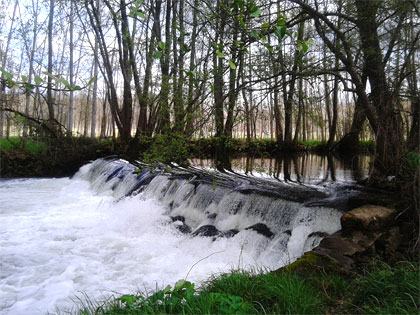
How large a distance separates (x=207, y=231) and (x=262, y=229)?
0.95 metres

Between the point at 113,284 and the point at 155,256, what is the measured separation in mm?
1000

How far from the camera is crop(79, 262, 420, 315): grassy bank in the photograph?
2.39 meters

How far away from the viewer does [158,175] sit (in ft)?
26.9

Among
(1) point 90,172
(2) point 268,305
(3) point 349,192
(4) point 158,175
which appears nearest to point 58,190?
(1) point 90,172

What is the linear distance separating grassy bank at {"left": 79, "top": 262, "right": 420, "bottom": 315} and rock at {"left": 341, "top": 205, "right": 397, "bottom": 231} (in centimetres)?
84

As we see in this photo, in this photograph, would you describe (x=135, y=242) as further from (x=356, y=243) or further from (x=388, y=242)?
(x=388, y=242)

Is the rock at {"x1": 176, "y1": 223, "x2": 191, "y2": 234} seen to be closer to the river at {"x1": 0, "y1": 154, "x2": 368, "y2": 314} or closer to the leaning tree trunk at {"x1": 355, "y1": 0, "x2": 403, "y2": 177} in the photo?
the river at {"x1": 0, "y1": 154, "x2": 368, "y2": 314}

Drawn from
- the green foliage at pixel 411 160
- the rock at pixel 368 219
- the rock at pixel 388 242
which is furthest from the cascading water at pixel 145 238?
the green foliage at pixel 411 160

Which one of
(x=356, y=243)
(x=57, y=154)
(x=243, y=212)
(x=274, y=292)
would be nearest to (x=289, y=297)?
(x=274, y=292)

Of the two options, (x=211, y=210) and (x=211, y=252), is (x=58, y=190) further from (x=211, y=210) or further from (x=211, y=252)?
(x=211, y=252)

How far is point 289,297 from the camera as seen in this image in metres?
2.52

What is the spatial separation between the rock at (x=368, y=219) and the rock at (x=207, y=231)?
6.97 ft

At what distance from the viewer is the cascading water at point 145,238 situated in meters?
3.96

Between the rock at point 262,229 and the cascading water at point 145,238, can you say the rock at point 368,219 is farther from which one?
the rock at point 262,229
